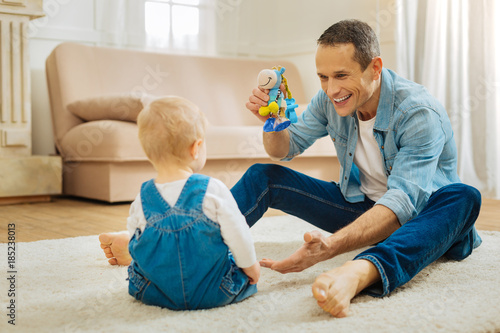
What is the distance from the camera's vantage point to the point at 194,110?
1024mm

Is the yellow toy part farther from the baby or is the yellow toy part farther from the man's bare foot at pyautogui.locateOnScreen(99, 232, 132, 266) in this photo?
the man's bare foot at pyautogui.locateOnScreen(99, 232, 132, 266)

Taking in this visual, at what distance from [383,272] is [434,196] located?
0.31 metres

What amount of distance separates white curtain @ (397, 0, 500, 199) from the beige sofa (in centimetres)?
79

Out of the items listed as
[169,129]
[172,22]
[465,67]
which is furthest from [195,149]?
[172,22]

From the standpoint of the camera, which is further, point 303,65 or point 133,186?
point 303,65

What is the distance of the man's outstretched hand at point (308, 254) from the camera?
112cm

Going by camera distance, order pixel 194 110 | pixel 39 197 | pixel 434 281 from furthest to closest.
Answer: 1. pixel 39 197
2. pixel 434 281
3. pixel 194 110

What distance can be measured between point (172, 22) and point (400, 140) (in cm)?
283

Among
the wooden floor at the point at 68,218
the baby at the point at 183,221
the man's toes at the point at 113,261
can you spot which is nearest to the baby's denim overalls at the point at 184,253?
the baby at the point at 183,221

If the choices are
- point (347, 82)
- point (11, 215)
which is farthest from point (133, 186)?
point (347, 82)

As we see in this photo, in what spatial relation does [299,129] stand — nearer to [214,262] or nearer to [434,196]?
[434,196]

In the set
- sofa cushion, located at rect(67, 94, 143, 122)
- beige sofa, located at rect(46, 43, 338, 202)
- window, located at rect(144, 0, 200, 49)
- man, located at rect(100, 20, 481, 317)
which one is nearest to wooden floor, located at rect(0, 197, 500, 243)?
beige sofa, located at rect(46, 43, 338, 202)

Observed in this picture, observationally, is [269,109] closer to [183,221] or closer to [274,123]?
[274,123]

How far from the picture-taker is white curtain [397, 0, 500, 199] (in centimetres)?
310
